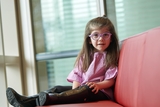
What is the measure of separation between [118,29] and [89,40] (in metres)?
0.61

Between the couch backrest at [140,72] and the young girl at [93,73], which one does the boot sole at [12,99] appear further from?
the couch backrest at [140,72]

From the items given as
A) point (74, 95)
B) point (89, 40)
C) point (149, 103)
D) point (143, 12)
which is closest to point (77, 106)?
point (74, 95)

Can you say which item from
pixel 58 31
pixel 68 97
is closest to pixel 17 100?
pixel 68 97

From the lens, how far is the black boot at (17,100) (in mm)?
1522

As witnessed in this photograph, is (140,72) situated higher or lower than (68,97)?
higher

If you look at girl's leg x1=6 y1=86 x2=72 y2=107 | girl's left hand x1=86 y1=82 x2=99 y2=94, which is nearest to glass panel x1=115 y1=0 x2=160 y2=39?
girl's left hand x1=86 y1=82 x2=99 y2=94

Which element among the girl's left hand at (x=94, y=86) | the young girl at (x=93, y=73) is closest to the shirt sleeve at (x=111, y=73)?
the young girl at (x=93, y=73)

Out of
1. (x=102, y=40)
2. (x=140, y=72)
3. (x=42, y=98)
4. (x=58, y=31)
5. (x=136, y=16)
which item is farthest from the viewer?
(x=58, y=31)

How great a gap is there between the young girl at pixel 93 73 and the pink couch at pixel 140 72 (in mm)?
97

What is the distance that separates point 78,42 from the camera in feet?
8.21

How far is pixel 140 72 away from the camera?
3.86ft

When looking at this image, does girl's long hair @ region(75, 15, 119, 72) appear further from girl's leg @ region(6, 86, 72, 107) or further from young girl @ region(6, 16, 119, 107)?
girl's leg @ region(6, 86, 72, 107)

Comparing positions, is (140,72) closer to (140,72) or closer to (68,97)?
(140,72)

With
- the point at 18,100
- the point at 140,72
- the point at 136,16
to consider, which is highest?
the point at 136,16
